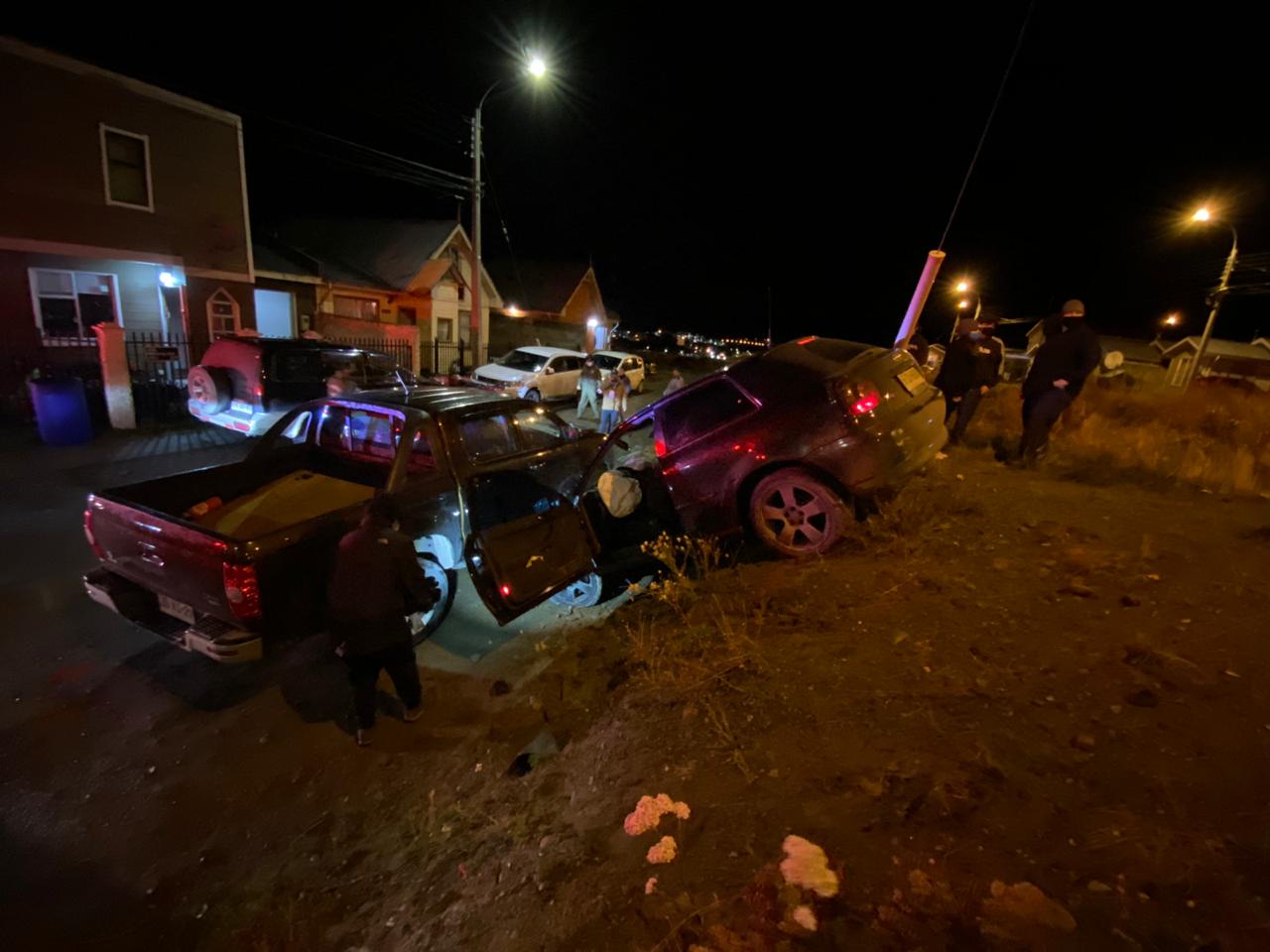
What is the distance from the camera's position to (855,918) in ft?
6.38

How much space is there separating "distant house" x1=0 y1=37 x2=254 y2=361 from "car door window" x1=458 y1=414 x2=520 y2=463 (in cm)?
1250

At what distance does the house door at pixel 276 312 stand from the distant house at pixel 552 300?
1143 centimetres

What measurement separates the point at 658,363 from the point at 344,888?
35.1 m

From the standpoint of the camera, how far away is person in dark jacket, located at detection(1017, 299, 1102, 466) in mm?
6352

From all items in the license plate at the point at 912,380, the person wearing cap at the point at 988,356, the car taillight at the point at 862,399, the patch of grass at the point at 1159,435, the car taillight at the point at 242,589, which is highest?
the person wearing cap at the point at 988,356

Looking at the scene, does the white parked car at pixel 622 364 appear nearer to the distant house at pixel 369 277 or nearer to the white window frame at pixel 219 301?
the distant house at pixel 369 277

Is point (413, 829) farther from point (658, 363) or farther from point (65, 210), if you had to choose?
point (658, 363)

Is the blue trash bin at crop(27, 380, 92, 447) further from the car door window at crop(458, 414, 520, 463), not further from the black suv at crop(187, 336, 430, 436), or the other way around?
the car door window at crop(458, 414, 520, 463)

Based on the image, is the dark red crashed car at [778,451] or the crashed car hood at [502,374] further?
the crashed car hood at [502,374]

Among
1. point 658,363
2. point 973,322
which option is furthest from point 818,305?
point 973,322

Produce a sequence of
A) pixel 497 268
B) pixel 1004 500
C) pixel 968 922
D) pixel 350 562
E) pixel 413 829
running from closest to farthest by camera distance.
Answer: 1. pixel 968 922
2. pixel 413 829
3. pixel 350 562
4. pixel 1004 500
5. pixel 497 268

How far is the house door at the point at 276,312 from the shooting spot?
1903cm

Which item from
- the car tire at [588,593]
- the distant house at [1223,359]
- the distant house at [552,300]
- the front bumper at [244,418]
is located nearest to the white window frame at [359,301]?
the distant house at [552,300]

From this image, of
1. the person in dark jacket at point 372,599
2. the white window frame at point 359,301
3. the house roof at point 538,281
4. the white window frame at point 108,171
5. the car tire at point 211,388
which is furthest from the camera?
the house roof at point 538,281
